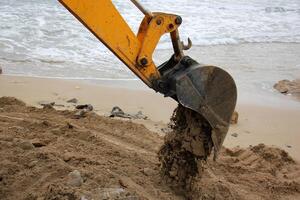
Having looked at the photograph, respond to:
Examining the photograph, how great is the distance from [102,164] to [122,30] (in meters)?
1.38

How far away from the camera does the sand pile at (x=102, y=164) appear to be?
3719mm

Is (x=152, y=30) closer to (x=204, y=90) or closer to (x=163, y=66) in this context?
(x=163, y=66)

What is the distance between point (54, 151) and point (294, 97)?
5.07 m

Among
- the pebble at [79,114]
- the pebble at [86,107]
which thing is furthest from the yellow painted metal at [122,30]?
the pebble at [86,107]

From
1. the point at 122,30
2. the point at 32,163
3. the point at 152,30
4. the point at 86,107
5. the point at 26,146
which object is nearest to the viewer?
the point at 122,30

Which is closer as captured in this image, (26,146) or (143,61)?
(143,61)

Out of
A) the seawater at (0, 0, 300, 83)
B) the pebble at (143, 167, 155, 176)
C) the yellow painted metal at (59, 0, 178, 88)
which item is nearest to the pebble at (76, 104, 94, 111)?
the seawater at (0, 0, 300, 83)

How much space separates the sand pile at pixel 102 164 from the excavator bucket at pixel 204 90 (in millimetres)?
678

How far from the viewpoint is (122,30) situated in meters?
3.27

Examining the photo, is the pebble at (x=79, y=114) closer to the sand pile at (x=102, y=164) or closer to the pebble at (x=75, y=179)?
the sand pile at (x=102, y=164)

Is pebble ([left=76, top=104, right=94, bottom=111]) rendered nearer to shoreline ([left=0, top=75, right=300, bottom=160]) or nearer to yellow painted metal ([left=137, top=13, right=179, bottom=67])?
shoreline ([left=0, top=75, right=300, bottom=160])

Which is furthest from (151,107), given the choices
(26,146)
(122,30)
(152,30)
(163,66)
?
(122,30)

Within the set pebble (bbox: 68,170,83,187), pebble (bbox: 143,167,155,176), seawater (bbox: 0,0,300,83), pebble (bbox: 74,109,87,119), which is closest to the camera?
pebble (bbox: 68,170,83,187)

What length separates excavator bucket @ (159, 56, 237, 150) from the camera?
3.47 m
